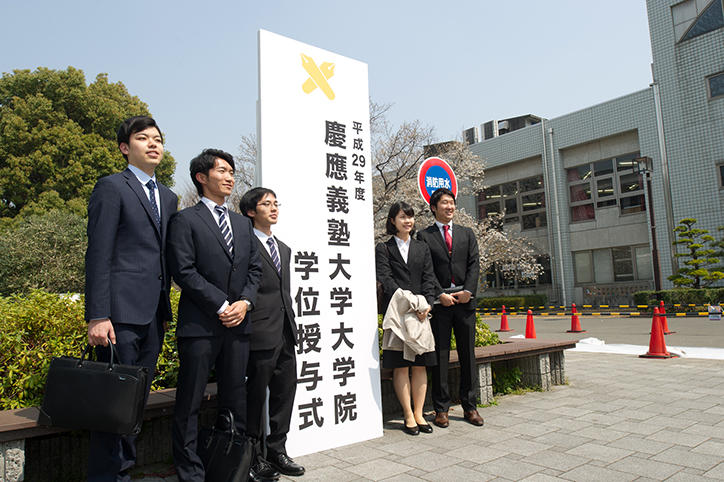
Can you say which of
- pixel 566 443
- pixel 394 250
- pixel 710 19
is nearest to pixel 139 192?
pixel 394 250

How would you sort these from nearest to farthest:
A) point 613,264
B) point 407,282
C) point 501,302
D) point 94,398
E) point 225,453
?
point 94,398 → point 225,453 → point 407,282 → point 613,264 → point 501,302

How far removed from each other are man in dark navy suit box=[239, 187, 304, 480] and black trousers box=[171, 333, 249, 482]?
7.8 inches

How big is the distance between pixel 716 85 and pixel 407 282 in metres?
23.5

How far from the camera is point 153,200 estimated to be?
9.53 feet

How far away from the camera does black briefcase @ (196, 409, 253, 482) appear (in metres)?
2.74

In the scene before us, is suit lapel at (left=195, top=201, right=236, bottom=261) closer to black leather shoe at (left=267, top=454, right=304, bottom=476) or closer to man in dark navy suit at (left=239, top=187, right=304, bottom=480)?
man in dark navy suit at (left=239, top=187, right=304, bottom=480)

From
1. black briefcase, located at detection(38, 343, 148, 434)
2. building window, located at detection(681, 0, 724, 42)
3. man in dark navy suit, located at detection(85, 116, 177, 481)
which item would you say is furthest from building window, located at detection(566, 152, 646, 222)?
black briefcase, located at detection(38, 343, 148, 434)

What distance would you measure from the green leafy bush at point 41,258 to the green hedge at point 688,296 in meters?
20.6

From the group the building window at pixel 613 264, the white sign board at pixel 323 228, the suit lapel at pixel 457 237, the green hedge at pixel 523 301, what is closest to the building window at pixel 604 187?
the building window at pixel 613 264

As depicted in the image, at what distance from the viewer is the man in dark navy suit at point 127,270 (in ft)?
8.16

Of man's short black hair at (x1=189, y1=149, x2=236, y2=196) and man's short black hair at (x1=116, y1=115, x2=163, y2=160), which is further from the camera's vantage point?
man's short black hair at (x1=189, y1=149, x2=236, y2=196)

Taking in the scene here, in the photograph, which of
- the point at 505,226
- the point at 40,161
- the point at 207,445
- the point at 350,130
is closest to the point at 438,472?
the point at 207,445

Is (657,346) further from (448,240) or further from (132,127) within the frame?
(132,127)

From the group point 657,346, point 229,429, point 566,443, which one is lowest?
point 566,443
